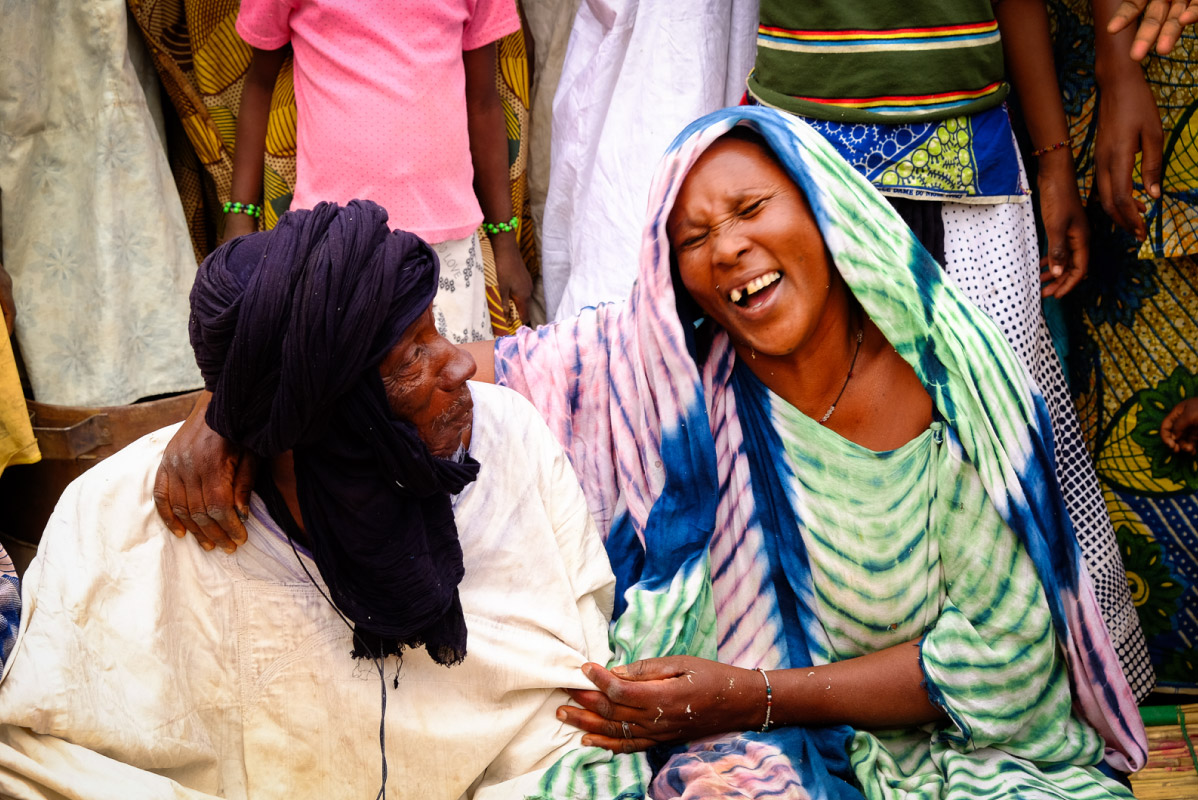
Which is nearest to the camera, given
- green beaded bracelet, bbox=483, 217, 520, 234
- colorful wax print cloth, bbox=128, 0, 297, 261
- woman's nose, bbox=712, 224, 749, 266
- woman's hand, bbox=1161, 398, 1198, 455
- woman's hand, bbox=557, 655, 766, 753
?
woman's hand, bbox=557, 655, 766, 753

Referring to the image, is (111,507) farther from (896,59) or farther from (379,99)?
(896,59)

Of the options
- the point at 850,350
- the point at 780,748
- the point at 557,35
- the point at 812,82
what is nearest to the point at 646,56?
the point at 557,35

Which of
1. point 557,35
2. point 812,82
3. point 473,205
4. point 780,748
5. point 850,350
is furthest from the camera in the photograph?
point 557,35

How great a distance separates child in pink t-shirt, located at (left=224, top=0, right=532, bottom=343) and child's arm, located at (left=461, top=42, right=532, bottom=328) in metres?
0.01

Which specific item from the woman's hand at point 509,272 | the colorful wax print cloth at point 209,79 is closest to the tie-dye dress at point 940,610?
the woman's hand at point 509,272

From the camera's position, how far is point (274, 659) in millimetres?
1885

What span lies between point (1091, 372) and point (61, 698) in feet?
9.53

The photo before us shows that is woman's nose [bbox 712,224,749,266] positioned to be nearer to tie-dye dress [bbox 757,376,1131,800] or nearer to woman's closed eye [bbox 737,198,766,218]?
woman's closed eye [bbox 737,198,766,218]

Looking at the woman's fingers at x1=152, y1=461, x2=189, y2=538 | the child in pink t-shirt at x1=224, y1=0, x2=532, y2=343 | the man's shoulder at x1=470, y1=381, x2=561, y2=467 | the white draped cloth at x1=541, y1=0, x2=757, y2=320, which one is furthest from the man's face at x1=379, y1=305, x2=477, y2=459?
the white draped cloth at x1=541, y1=0, x2=757, y2=320

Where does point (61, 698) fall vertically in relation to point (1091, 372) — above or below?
below

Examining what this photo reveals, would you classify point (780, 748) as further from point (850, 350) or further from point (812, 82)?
point (812, 82)

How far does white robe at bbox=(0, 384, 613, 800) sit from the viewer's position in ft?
5.49

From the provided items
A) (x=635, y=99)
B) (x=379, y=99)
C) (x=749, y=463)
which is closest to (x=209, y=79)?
(x=379, y=99)

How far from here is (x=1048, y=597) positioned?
6.60ft
